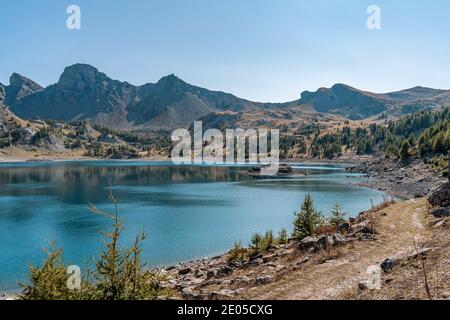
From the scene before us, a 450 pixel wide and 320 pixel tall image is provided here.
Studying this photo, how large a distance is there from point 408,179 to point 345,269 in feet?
332

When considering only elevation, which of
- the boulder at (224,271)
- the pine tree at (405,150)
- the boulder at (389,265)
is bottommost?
the boulder at (224,271)

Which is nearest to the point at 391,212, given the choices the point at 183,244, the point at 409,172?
the point at 183,244

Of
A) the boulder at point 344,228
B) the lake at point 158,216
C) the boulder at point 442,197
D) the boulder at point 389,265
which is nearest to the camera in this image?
the boulder at point 389,265

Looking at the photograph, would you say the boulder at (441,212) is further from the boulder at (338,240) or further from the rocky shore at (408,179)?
the rocky shore at (408,179)

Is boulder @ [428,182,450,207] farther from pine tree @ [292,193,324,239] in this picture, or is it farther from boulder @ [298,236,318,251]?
boulder @ [298,236,318,251]

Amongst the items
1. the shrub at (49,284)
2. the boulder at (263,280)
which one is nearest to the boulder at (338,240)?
the boulder at (263,280)

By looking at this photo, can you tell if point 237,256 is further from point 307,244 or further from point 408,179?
point 408,179

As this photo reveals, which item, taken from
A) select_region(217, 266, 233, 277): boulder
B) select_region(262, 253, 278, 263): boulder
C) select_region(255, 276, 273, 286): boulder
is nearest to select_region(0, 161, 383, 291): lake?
select_region(255, 276, 273, 286): boulder

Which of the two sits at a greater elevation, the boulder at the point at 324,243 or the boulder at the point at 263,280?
the boulder at the point at 324,243

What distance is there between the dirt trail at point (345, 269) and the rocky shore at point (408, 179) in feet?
139

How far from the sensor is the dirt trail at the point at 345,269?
1905 cm
